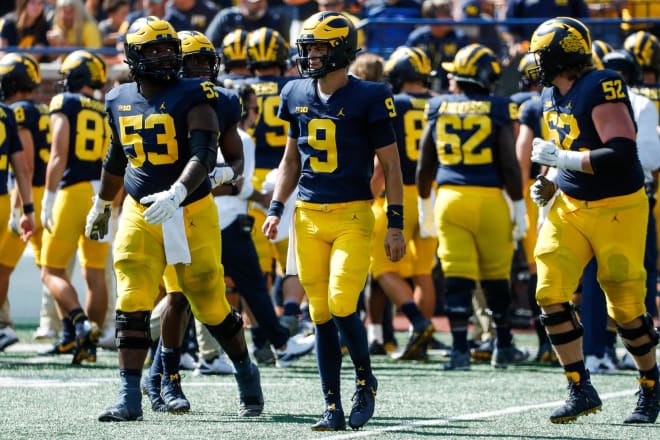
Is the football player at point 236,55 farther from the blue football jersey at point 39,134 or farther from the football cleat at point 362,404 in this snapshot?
the football cleat at point 362,404

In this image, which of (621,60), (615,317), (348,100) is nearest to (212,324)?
(348,100)

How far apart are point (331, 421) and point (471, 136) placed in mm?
3552

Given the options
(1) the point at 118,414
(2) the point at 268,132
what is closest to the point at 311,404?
(1) the point at 118,414

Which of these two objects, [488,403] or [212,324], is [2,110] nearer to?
[212,324]

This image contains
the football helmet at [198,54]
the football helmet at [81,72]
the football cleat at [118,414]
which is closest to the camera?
the football cleat at [118,414]

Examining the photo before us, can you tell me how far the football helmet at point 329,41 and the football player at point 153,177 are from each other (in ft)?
1.53

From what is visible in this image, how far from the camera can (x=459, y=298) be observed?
9.74 meters

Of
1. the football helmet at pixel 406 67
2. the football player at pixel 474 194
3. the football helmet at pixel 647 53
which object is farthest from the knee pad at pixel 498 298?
the football helmet at pixel 647 53

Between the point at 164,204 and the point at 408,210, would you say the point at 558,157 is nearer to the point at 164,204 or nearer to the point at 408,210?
the point at 164,204

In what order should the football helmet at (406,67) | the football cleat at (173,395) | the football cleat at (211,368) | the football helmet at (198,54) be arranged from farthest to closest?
the football helmet at (406,67)
the football cleat at (211,368)
the football helmet at (198,54)
the football cleat at (173,395)

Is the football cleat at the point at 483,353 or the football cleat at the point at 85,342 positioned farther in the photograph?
the football cleat at the point at 483,353

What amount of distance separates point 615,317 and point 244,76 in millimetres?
4700

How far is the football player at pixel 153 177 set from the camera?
22.1 feet

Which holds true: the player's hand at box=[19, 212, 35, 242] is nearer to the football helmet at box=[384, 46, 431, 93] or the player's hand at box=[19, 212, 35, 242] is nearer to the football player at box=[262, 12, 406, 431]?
the football helmet at box=[384, 46, 431, 93]
